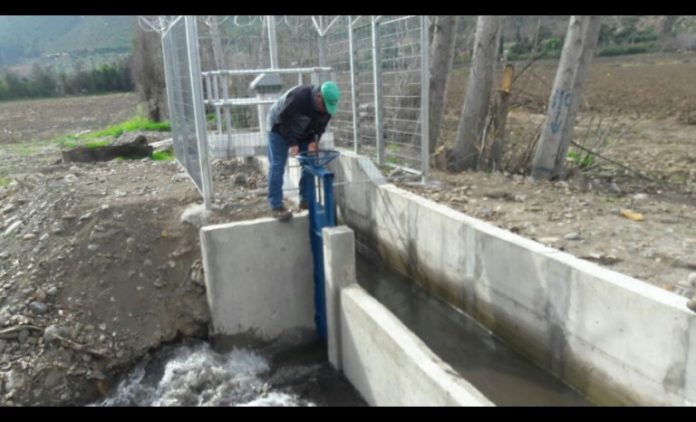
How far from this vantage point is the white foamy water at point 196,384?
4992mm

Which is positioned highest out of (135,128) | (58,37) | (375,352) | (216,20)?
(58,37)

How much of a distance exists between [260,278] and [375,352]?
1763 millimetres

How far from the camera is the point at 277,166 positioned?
589cm

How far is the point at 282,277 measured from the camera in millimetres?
5898

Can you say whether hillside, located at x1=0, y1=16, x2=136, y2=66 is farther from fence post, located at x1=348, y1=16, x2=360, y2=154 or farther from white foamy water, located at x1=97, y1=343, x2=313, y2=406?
white foamy water, located at x1=97, y1=343, x2=313, y2=406

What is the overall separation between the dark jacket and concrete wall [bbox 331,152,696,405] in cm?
153

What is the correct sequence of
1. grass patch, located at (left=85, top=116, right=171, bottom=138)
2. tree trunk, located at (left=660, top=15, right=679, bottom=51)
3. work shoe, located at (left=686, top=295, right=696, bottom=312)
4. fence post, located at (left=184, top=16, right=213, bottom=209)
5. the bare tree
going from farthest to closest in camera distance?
tree trunk, located at (left=660, top=15, right=679, bottom=51) → the bare tree → grass patch, located at (left=85, top=116, right=171, bottom=138) → fence post, located at (left=184, top=16, right=213, bottom=209) → work shoe, located at (left=686, top=295, right=696, bottom=312)

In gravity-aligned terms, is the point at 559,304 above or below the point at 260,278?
above

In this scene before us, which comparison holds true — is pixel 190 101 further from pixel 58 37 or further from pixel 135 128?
pixel 58 37

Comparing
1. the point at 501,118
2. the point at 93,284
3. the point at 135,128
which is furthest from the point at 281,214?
the point at 135,128

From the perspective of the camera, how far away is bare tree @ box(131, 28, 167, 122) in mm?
20609

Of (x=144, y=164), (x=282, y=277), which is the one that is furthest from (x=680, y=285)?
(x=144, y=164)

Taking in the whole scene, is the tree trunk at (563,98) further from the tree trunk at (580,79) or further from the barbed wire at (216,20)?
the barbed wire at (216,20)

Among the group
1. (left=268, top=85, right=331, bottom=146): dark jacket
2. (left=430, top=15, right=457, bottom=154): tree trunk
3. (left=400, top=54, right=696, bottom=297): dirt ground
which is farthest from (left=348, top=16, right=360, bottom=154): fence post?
(left=268, top=85, right=331, bottom=146): dark jacket
